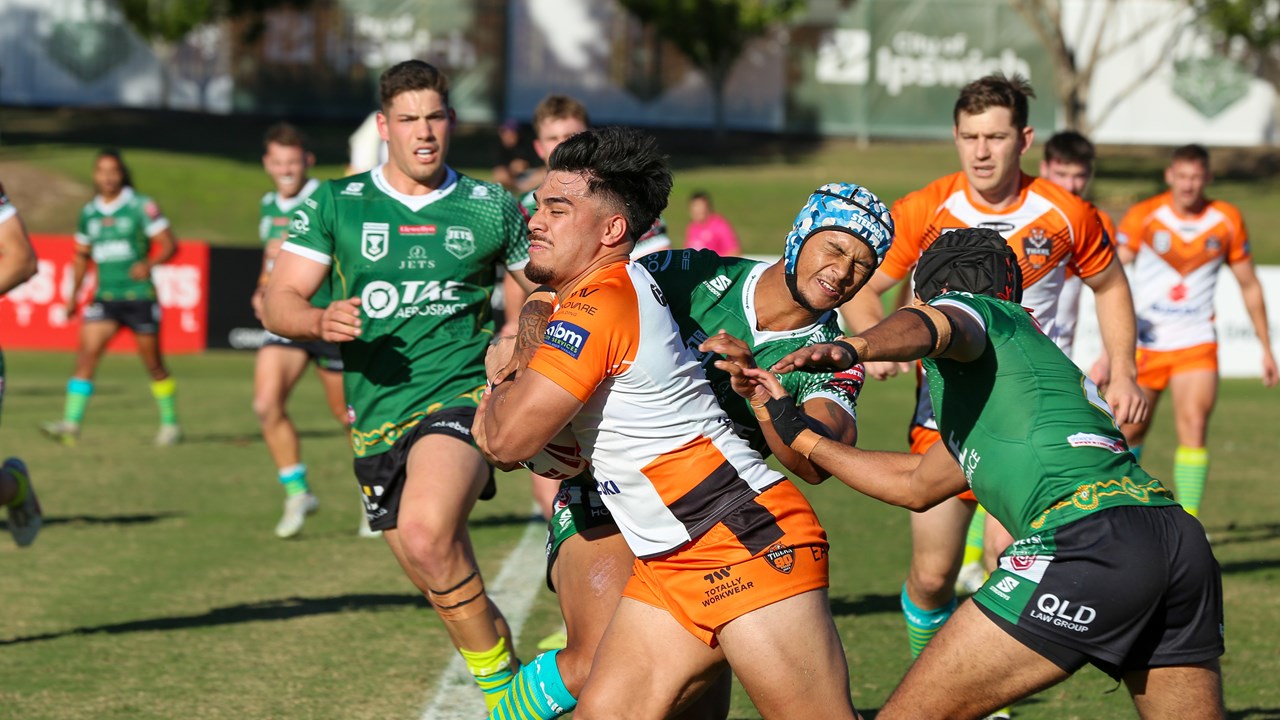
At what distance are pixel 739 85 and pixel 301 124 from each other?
13653 millimetres

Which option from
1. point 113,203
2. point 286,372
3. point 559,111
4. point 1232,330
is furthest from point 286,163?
point 1232,330

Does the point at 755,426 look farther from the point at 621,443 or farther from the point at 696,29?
the point at 696,29

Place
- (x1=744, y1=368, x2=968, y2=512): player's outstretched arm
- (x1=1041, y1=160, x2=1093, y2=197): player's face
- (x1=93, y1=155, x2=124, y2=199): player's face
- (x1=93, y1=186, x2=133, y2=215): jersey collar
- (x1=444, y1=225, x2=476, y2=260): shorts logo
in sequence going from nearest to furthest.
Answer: (x1=744, y1=368, x2=968, y2=512): player's outstretched arm
(x1=444, y1=225, x2=476, y2=260): shorts logo
(x1=1041, y1=160, x2=1093, y2=197): player's face
(x1=93, y1=155, x2=124, y2=199): player's face
(x1=93, y1=186, x2=133, y2=215): jersey collar

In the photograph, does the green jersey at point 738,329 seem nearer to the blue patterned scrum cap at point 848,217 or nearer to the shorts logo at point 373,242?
the blue patterned scrum cap at point 848,217

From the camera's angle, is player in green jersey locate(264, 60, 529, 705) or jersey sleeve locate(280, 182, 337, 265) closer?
player in green jersey locate(264, 60, 529, 705)

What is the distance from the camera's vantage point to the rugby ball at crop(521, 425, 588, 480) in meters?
4.18

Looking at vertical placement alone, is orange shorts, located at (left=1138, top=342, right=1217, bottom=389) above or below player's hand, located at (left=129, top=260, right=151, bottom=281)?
above

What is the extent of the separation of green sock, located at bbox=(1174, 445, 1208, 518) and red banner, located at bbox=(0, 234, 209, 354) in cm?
1465

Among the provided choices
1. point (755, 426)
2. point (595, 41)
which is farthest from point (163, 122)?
point (755, 426)

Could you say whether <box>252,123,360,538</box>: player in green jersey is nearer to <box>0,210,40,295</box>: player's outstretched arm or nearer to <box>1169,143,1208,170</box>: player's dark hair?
<box>0,210,40,295</box>: player's outstretched arm

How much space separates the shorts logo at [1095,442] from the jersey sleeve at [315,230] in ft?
10.3

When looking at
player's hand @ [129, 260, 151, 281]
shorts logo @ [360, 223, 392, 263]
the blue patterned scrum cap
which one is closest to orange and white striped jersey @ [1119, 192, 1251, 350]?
shorts logo @ [360, 223, 392, 263]

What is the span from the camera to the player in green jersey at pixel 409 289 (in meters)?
5.67

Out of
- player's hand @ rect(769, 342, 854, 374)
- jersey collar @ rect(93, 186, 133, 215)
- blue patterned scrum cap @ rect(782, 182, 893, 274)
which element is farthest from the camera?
jersey collar @ rect(93, 186, 133, 215)
